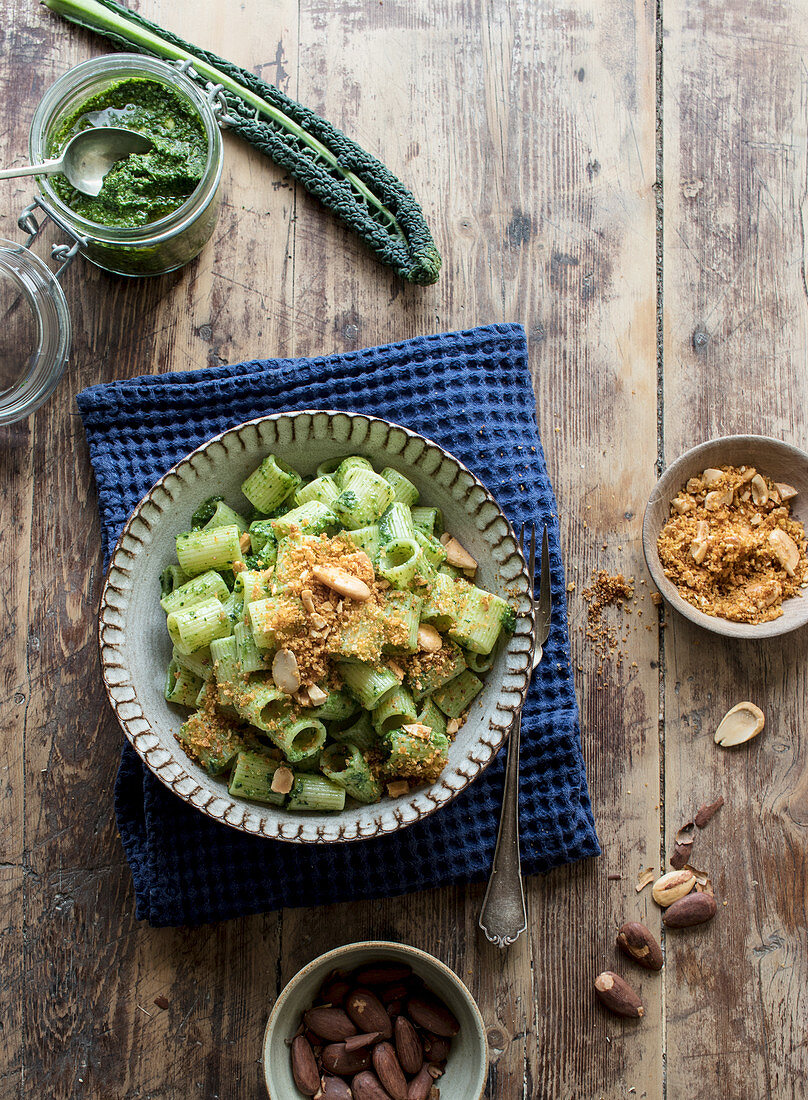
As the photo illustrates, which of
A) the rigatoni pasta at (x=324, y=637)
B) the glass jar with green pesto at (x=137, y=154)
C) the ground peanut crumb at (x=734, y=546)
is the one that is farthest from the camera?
the ground peanut crumb at (x=734, y=546)

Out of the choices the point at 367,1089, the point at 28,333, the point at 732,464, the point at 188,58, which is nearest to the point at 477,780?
the point at 367,1089

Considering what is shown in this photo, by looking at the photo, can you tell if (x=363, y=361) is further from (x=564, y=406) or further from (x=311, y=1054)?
(x=311, y=1054)

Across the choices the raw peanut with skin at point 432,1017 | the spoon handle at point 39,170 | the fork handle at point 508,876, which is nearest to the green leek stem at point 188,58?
the spoon handle at point 39,170

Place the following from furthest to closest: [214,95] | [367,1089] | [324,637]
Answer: [214,95], [367,1089], [324,637]

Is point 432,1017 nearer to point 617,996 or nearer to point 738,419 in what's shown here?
point 617,996

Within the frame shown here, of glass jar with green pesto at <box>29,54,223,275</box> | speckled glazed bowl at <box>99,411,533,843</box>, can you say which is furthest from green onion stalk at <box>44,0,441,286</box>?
speckled glazed bowl at <box>99,411,533,843</box>

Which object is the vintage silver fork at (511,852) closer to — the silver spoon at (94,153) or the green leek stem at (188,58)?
the green leek stem at (188,58)

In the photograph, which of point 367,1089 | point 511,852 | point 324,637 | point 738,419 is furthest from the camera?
point 738,419
